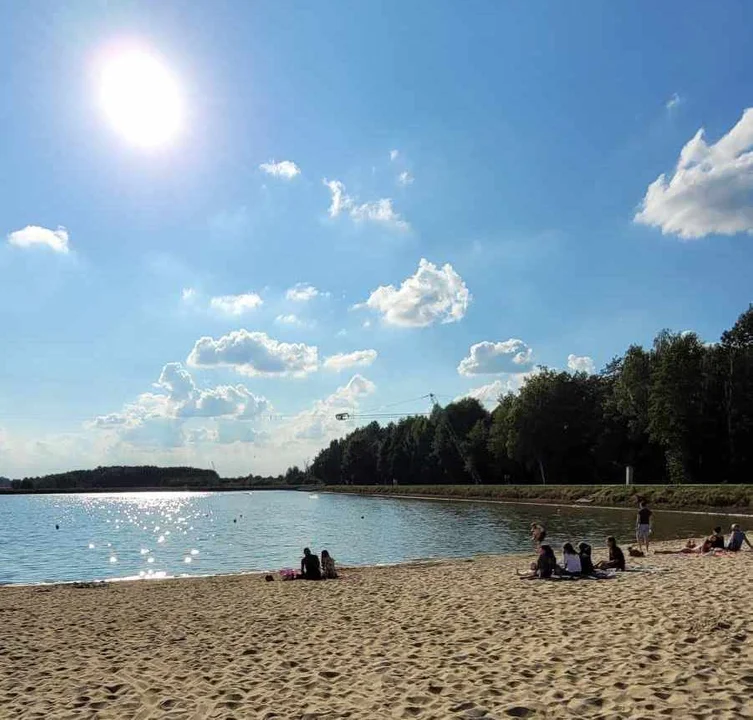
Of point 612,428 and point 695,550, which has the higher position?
point 612,428

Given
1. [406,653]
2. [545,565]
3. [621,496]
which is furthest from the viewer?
[621,496]

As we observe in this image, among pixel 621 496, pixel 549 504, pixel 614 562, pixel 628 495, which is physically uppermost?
pixel 614 562

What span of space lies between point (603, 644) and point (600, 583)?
7122mm

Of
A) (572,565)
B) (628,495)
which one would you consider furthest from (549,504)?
(572,565)

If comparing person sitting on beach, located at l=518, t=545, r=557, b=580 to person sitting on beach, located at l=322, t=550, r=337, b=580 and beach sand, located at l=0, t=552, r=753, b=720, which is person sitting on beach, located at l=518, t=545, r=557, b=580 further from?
person sitting on beach, located at l=322, t=550, r=337, b=580

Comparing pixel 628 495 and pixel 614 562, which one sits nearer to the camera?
pixel 614 562

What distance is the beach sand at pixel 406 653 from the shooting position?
755 centimetres

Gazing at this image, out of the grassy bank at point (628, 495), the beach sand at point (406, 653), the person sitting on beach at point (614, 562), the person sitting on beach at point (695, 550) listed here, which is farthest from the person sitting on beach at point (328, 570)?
the grassy bank at point (628, 495)

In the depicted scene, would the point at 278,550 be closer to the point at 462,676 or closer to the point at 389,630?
the point at 389,630

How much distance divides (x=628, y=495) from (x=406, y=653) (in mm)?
59825

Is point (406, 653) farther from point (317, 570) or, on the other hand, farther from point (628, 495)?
point (628, 495)

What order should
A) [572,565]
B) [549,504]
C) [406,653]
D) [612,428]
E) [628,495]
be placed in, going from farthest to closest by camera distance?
[612,428] → [549,504] → [628,495] → [572,565] → [406,653]

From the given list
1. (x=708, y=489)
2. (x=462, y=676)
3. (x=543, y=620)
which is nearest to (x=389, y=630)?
(x=543, y=620)

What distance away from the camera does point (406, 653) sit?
395 inches
